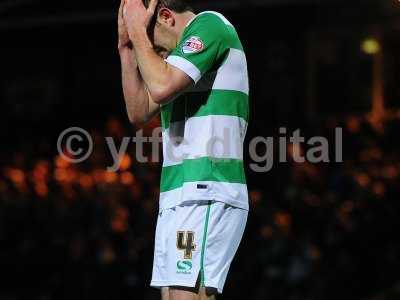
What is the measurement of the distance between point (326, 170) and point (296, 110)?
3.37 metres

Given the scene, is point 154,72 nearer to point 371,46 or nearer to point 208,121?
point 208,121

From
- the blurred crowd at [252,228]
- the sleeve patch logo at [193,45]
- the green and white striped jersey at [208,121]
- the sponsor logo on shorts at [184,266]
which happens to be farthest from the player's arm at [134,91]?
the blurred crowd at [252,228]

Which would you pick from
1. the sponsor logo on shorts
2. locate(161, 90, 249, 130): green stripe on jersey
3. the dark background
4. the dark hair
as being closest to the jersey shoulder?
the dark hair

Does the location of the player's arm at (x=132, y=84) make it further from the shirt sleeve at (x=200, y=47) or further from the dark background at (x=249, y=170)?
the dark background at (x=249, y=170)

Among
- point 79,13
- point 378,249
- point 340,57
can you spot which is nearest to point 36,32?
point 79,13

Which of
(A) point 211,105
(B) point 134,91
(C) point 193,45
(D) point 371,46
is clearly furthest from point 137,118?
(D) point 371,46

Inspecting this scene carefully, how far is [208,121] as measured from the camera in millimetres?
4676

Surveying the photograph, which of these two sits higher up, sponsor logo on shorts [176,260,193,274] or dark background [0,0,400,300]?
dark background [0,0,400,300]

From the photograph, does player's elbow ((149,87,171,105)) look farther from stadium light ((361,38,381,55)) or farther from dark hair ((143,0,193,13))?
stadium light ((361,38,381,55))

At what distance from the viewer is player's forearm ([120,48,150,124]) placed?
495cm

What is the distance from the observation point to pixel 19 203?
13.7 metres

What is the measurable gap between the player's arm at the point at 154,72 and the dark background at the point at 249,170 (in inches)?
262

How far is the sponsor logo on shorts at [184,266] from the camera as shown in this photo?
181 inches

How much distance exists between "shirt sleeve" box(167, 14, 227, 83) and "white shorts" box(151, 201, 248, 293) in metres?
0.59
